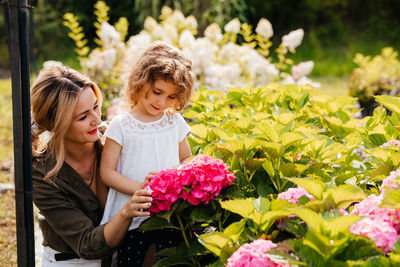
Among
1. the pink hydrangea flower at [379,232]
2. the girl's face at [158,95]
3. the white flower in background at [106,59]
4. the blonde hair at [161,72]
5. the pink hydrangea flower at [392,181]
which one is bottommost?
the pink hydrangea flower at [379,232]

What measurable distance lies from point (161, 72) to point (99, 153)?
531mm

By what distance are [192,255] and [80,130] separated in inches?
33.0

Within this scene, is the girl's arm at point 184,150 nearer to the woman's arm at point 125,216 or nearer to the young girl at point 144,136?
the young girl at point 144,136

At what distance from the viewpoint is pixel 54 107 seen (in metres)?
2.09

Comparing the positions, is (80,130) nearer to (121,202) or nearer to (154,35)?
(121,202)

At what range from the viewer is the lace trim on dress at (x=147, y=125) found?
219 cm

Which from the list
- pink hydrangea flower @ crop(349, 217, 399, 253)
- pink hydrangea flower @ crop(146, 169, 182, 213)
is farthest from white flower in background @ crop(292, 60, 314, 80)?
pink hydrangea flower @ crop(349, 217, 399, 253)

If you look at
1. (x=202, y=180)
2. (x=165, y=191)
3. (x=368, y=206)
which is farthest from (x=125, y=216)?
(x=368, y=206)

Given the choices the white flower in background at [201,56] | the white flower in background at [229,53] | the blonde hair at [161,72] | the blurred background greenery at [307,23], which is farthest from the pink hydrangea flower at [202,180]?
the blurred background greenery at [307,23]

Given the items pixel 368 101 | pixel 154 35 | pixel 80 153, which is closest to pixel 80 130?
pixel 80 153

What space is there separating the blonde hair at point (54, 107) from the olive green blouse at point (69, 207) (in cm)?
5

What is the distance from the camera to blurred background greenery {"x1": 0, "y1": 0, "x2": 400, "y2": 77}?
11609 millimetres

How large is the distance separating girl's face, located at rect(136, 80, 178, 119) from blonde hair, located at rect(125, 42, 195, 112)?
0.02 meters

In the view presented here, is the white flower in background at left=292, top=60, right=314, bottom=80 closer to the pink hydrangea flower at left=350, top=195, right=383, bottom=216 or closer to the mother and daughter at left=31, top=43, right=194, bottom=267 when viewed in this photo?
the mother and daughter at left=31, top=43, right=194, bottom=267
